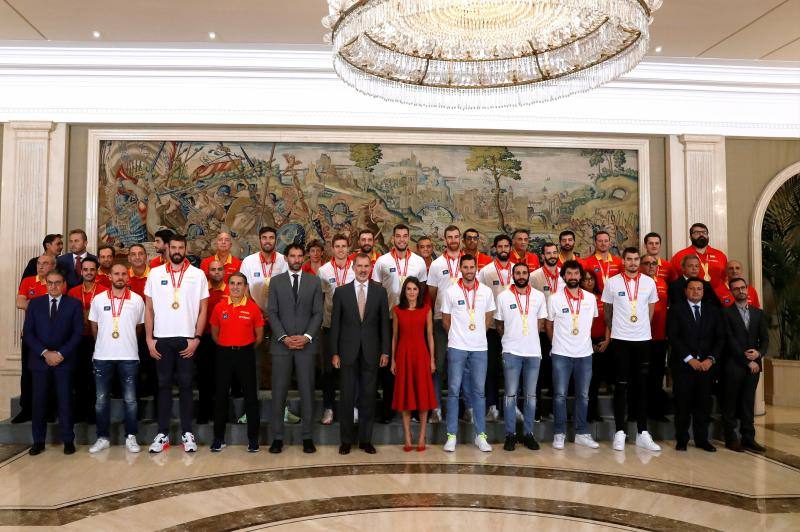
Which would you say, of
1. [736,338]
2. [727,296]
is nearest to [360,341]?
[736,338]

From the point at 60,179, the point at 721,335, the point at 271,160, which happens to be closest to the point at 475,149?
the point at 271,160

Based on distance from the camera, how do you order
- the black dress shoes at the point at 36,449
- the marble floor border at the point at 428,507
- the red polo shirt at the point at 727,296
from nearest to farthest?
the marble floor border at the point at 428,507 → the black dress shoes at the point at 36,449 → the red polo shirt at the point at 727,296

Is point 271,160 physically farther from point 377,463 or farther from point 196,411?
point 377,463

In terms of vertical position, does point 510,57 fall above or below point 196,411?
above

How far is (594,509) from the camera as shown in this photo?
15.0 feet

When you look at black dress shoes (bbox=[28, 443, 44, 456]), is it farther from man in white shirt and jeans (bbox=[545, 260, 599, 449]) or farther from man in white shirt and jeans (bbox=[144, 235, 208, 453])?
man in white shirt and jeans (bbox=[545, 260, 599, 449])

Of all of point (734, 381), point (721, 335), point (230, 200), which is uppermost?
point (230, 200)

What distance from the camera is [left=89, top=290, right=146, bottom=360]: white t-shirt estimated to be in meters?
6.05

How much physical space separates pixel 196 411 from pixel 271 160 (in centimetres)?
334

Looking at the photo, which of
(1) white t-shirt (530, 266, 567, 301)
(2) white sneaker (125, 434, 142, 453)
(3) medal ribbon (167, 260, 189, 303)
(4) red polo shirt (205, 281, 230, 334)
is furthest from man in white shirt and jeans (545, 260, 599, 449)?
(2) white sneaker (125, 434, 142, 453)

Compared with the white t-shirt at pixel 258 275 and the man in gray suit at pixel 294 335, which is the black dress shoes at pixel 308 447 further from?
the white t-shirt at pixel 258 275

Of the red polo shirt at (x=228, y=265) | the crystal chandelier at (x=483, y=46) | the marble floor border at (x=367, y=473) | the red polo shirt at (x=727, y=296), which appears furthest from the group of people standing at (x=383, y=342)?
the crystal chandelier at (x=483, y=46)

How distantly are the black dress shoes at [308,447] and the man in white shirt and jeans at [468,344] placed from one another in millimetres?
1213

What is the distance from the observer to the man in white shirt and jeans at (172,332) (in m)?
6.07
